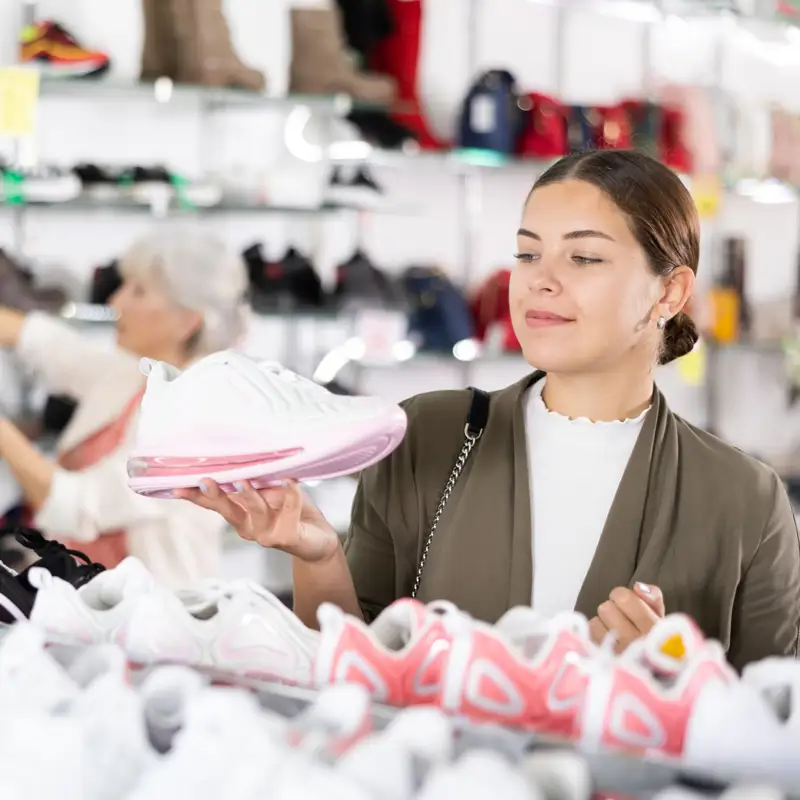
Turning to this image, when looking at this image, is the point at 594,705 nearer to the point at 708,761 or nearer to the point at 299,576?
the point at 708,761

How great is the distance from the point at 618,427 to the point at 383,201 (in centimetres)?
314

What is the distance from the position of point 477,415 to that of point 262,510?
1.58 ft

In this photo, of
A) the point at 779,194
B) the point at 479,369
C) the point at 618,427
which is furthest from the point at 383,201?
the point at 618,427

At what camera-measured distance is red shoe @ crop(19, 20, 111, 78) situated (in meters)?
3.63

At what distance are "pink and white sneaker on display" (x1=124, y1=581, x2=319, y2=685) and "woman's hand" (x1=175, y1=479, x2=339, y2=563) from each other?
207mm

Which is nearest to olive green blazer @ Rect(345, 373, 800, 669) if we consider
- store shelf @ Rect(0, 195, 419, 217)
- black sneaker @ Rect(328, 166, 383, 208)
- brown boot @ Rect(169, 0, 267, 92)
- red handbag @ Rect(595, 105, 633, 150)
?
store shelf @ Rect(0, 195, 419, 217)

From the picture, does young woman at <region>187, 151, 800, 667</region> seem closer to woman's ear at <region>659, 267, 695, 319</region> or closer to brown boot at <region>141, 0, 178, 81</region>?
woman's ear at <region>659, 267, 695, 319</region>

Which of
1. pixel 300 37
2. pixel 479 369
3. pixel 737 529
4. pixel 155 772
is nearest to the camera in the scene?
pixel 155 772

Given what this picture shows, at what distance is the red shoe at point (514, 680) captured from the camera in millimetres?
1069

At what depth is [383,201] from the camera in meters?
4.81

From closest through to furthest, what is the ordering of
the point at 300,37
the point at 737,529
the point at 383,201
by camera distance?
the point at 737,529
the point at 300,37
the point at 383,201

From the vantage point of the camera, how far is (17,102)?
3391 millimetres

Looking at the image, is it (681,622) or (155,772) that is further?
(681,622)

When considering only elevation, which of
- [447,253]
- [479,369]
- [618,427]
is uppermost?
[618,427]
